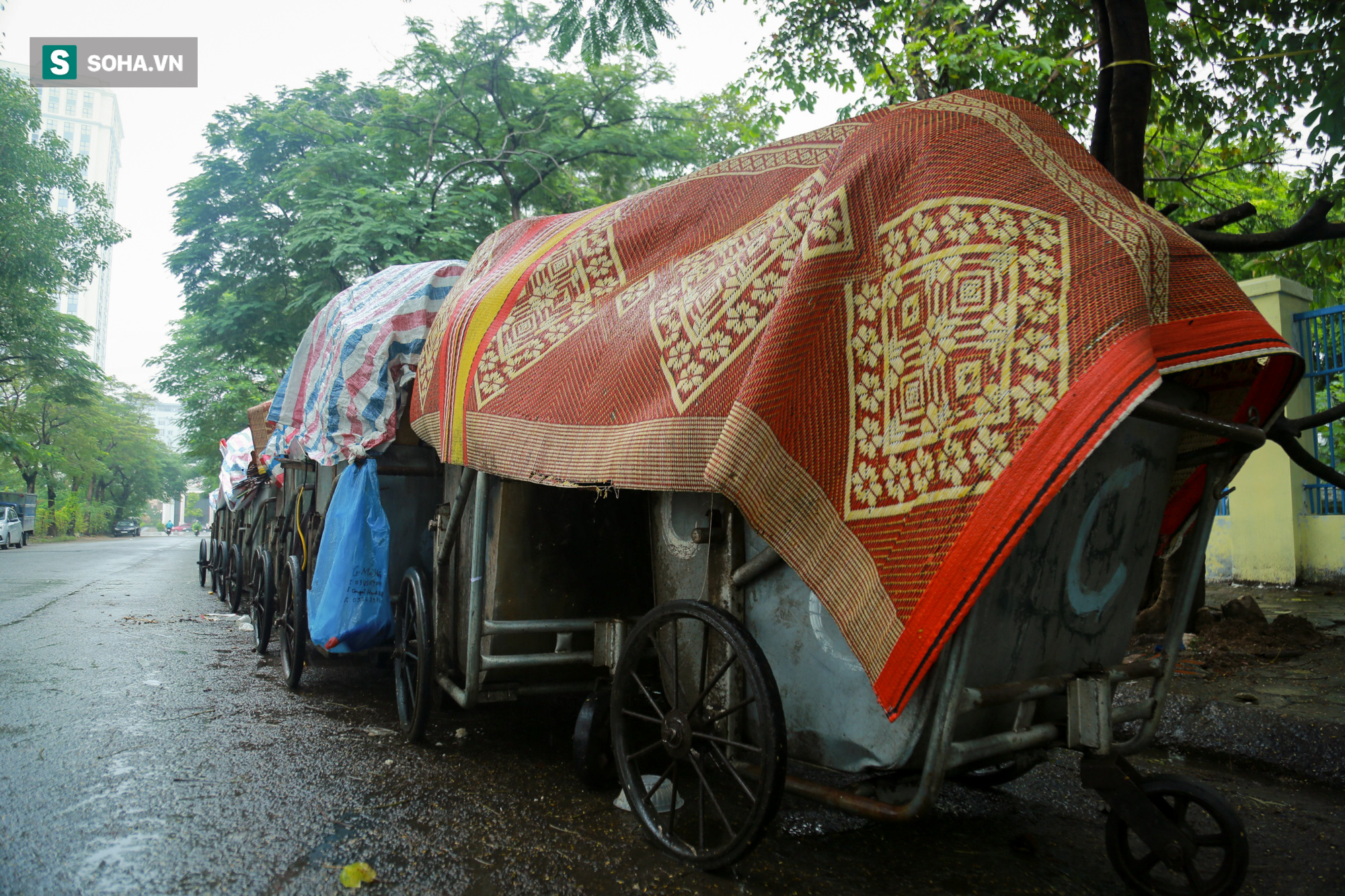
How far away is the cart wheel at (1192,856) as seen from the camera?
2109 mm

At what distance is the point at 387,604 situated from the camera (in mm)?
4410

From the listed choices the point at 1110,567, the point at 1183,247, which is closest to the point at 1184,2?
the point at 1183,247

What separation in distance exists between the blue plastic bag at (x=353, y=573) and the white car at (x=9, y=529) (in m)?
28.9

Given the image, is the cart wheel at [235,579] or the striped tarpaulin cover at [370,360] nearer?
the striped tarpaulin cover at [370,360]

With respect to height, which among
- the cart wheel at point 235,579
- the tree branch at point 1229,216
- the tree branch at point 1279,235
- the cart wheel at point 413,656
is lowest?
the cart wheel at point 235,579

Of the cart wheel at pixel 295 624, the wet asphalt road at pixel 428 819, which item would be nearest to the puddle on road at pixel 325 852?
the wet asphalt road at pixel 428 819

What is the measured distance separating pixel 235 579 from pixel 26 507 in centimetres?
3355

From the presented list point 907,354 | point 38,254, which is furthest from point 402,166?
point 38,254

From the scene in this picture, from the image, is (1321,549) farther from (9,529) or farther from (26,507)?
(26,507)

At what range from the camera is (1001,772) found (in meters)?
2.92

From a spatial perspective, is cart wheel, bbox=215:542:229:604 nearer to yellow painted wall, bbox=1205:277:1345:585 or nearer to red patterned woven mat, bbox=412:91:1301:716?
red patterned woven mat, bbox=412:91:1301:716

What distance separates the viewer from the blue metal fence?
21.7ft

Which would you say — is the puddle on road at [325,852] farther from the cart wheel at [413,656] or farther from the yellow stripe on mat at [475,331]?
the yellow stripe on mat at [475,331]

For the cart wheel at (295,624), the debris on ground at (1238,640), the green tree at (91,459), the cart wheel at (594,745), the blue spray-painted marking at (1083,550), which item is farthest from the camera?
the green tree at (91,459)
